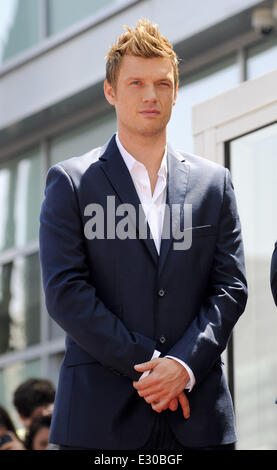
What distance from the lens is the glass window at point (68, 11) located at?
11.2m

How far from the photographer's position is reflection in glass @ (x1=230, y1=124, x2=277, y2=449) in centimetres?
536

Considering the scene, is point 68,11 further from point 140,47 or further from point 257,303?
point 140,47

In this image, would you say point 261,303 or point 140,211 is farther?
point 261,303

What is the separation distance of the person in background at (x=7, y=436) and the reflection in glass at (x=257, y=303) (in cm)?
120

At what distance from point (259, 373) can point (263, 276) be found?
1.65ft

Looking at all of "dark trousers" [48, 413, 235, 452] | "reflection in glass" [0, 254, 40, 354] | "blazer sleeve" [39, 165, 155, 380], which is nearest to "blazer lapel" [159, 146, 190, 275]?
"blazer sleeve" [39, 165, 155, 380]

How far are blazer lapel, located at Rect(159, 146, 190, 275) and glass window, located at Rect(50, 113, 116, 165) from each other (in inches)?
283

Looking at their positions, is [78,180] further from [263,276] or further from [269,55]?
[269,55]

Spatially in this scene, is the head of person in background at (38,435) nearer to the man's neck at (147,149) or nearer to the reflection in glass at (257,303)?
the reflection in glass at (257,303)
